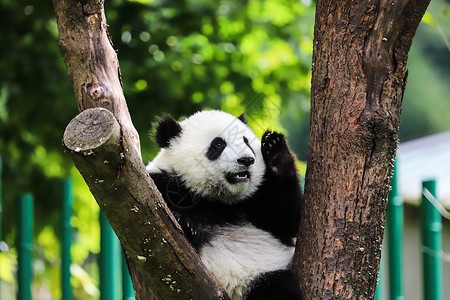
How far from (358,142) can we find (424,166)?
165 inches

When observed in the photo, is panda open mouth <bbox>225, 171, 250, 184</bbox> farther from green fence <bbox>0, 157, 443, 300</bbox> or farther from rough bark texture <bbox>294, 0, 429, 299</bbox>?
green fence <bbox>0, 157, 443, 300</bbox>

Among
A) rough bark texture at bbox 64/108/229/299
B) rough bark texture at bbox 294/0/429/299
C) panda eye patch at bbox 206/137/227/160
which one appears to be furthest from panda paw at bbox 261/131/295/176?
rough bark texture at bbox 64/108/229/299

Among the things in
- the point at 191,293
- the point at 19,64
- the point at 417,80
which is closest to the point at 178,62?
the point at 19,64

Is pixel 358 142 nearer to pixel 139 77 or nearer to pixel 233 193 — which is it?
pixel 233 193

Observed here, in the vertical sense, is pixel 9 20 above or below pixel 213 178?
above

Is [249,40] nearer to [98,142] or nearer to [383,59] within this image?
[383,59]

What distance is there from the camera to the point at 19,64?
14.2 ft

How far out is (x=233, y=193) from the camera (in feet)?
8.68

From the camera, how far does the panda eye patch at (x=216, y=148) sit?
8.84ft

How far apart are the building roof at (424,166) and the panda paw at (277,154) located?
2.15 m

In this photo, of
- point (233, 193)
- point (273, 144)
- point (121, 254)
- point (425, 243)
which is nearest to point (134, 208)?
point (273, 144)

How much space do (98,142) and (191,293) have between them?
2.07ft

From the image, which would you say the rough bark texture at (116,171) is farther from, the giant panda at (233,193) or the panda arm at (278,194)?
the panda arm at (278,194)

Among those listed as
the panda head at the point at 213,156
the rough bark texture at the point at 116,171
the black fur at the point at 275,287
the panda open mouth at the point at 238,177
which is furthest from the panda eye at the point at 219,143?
the black fur at the point at 275,287
